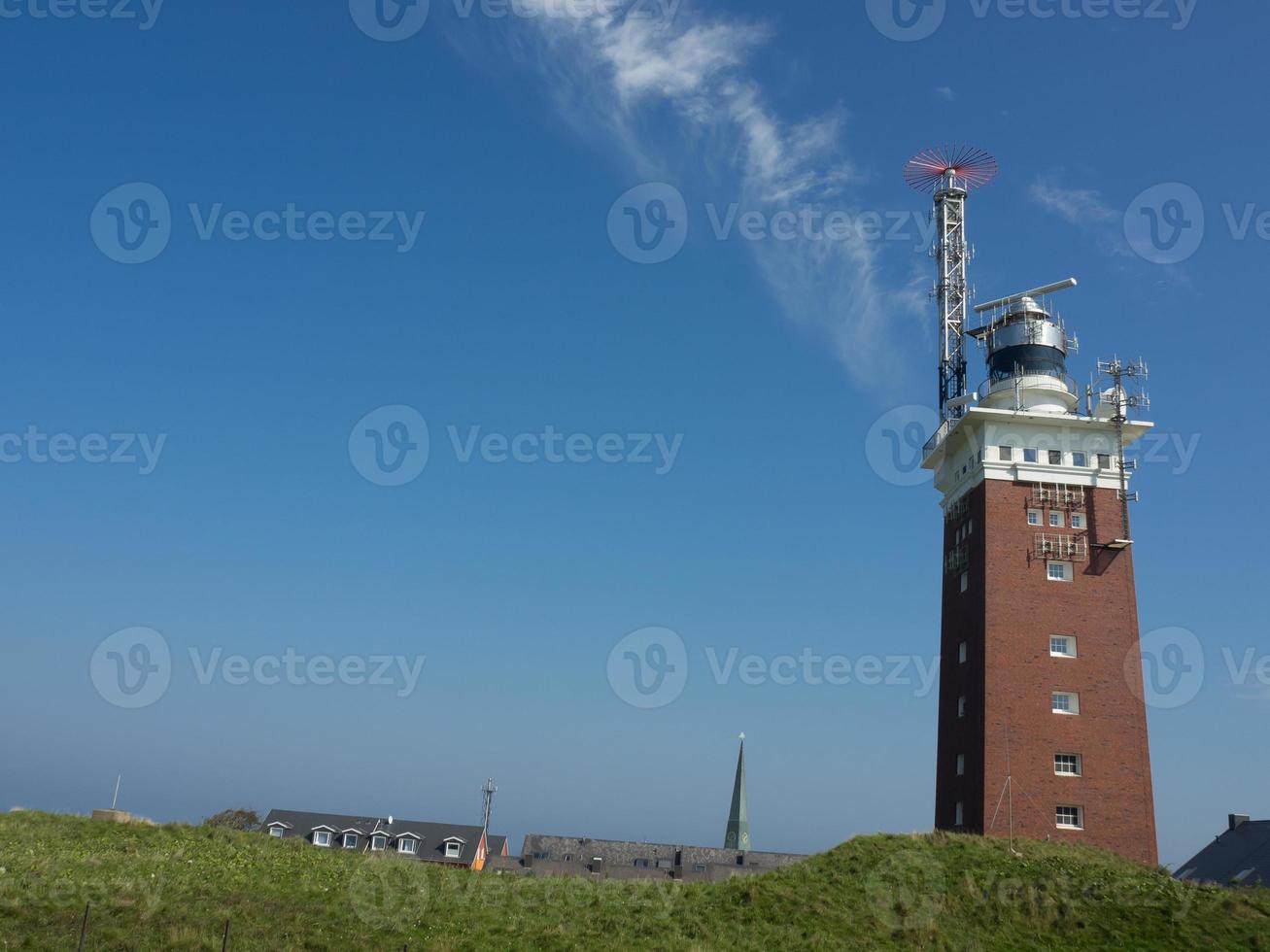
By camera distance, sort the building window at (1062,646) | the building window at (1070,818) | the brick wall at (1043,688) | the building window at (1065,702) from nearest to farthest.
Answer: the building window at (1070,818) → the brick wall at (1043,688) → the building window at (1065,702) → the building window at (1062,646)

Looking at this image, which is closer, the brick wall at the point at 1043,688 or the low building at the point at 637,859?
the brick wall at the point at 1043,688

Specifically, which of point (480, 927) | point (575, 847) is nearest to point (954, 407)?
point (480, 927)

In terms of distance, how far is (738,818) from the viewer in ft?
387

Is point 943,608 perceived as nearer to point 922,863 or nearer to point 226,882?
point 922,863

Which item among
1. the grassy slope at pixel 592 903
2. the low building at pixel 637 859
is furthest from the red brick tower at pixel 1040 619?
the low building at pixel 637 859

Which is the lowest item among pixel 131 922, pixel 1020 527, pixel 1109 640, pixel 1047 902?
pixel 131 922

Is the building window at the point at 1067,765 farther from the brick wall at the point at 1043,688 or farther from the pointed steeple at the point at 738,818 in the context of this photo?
the pointed steeple at the point at 738,818

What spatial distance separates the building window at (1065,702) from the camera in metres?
50.2

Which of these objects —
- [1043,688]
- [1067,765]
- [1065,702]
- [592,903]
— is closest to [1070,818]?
[1067,765]

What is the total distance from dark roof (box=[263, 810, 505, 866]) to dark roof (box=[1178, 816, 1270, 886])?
5494cm

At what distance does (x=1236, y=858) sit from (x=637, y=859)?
157 ft

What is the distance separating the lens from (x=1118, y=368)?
5575cm

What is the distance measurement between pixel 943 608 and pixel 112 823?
4263 centimetres

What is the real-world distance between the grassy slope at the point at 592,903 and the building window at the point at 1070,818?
5.75 metres
